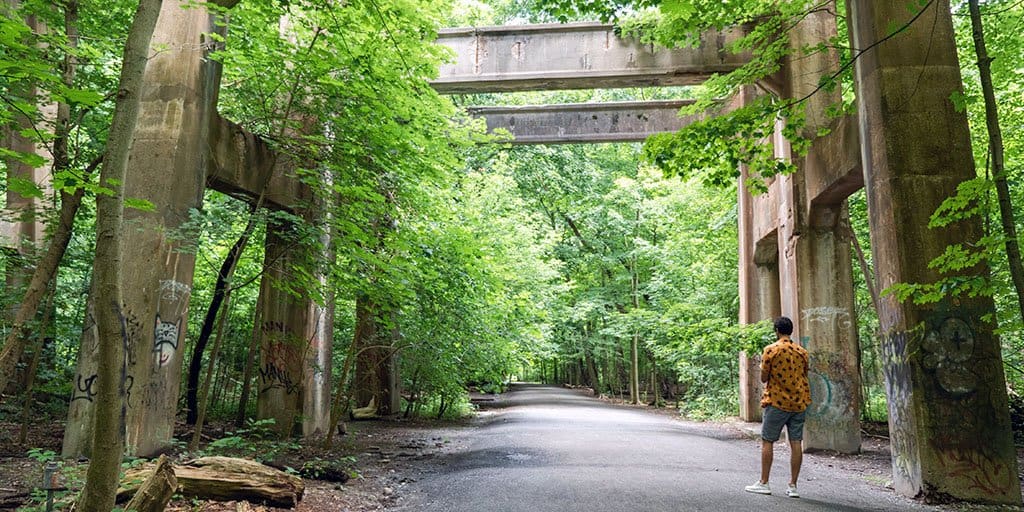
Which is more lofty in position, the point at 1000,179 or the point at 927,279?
Answer: the point at 1000,179

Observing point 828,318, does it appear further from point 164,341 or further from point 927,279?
point 164,341

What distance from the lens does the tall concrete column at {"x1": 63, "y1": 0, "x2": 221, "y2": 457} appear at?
7.83 m

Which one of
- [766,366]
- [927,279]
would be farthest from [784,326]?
[927,279]

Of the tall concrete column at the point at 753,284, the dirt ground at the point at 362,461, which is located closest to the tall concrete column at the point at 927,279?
the dirt ground at the point at 362,461

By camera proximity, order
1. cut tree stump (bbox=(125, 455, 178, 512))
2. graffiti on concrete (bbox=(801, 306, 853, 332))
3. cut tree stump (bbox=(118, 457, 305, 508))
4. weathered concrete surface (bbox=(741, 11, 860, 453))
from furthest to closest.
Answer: graffiti on concrete (bbox=(801, 306, 853, 332)) < weathered concrete surface (bbox=(741, 11, 860, 453)) < cut tree stump (bbox=(118, 457, 305, 508)) < cut tree stump (bbox=(125, 455, 178, 512))

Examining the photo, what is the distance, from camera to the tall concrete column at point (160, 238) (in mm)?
7832

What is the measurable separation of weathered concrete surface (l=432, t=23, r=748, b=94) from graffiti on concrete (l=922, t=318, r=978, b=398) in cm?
738

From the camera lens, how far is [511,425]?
48.0 feet

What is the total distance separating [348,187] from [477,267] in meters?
4.08

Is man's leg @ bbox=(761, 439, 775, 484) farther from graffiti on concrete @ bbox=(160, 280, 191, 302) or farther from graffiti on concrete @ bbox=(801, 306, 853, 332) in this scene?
graffiti on concrete @ bbox=(160, 280, 191, 302)

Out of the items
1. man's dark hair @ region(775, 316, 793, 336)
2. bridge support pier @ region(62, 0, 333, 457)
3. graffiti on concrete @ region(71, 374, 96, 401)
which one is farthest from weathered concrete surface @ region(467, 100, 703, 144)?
graffiti on concrete @ region(71, 374, 96, 401)

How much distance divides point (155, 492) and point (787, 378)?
5805mm

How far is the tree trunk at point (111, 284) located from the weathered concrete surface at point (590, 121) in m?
→ 12.6

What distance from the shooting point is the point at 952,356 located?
696 cm
